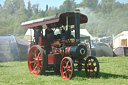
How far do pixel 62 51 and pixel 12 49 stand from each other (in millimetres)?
9618

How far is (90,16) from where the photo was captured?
79000 mm

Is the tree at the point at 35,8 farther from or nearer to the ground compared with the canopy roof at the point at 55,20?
farther from the ground

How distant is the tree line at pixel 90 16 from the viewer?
8081cm

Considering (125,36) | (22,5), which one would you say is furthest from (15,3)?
(125,36)

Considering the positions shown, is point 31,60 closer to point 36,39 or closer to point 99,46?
point 36,39

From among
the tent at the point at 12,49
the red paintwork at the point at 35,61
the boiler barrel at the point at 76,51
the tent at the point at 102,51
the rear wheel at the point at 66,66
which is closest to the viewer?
the rear wheel at the point at 66,66

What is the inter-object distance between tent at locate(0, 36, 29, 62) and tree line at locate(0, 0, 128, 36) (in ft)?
116

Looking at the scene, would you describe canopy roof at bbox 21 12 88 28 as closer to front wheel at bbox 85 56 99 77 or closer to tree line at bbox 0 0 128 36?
front wheel at bbox 85 56 99 77

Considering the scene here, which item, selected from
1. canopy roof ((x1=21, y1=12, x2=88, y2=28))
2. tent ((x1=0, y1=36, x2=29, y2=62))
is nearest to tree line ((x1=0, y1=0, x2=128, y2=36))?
tent ((x1=0, y1=36, x2=29, y2=62))

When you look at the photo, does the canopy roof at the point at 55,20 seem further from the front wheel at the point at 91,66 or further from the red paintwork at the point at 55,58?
the front wheel at the point at 91,66

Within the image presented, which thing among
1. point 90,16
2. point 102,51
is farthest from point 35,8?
point 102,51

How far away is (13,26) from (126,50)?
72.6 m

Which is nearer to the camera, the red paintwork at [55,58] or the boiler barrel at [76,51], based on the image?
the boiler barrel at [76,51]

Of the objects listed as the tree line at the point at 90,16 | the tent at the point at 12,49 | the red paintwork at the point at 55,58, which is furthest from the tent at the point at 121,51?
the tree line at the point at 90,16
